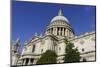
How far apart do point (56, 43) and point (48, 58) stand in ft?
0.76

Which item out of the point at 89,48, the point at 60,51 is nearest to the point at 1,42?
the point at 60,51

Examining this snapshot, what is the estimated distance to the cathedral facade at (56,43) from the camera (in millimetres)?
2947

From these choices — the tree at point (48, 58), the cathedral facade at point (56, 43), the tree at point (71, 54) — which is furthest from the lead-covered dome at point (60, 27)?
the tree at point (48, 58)

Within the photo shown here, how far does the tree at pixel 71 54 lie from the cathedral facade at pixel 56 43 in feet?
0.16

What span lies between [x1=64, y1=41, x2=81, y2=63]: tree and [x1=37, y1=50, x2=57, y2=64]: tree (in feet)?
0.59

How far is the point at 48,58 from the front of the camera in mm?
3080

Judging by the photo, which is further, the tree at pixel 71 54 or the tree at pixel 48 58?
the tree at pixel 71 54

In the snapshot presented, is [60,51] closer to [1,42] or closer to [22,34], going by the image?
[22,34]

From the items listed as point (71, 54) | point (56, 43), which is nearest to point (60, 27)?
point (56, 43)

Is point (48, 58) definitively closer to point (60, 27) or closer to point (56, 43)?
point (56, 43)

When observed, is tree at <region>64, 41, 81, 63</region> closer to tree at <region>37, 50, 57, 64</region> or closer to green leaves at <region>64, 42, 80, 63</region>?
green leaves at <region>64, 42, 80, 63</region>

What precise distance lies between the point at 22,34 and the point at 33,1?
45 cm

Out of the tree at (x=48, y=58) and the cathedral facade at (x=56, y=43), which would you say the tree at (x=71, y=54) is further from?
the tree at (x=48, y=58)

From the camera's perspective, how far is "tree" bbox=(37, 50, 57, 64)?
9.95 ft
